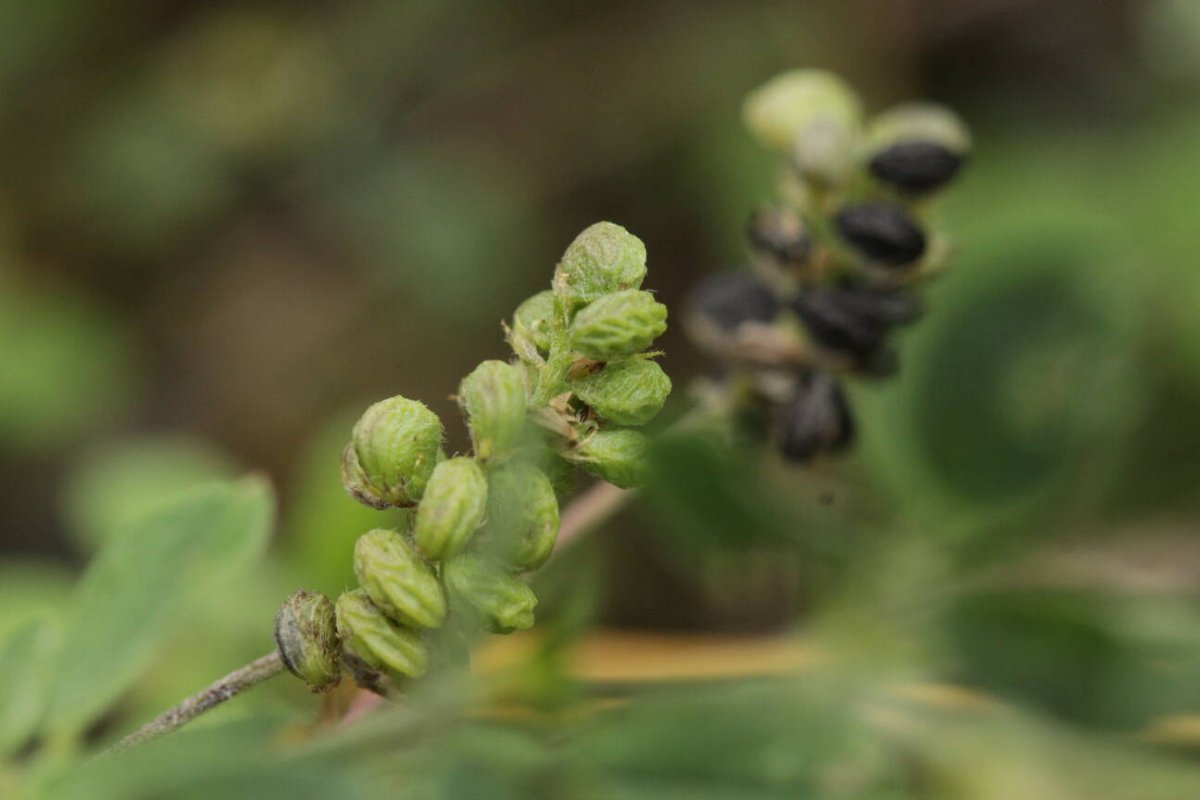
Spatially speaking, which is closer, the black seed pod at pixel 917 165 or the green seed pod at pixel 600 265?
the green seed pod at pixel 600 265

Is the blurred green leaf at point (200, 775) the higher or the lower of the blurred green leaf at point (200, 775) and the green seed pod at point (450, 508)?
the lower

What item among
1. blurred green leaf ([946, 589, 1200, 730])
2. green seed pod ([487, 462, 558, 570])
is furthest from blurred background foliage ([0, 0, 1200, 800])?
green seed pod ([487, 462, 558, 570])

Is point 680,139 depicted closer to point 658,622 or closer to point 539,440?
Result: point 658,622

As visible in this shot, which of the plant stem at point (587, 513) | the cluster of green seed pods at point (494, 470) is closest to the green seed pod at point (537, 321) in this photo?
the cluster of green seed pods at point (494, 470)

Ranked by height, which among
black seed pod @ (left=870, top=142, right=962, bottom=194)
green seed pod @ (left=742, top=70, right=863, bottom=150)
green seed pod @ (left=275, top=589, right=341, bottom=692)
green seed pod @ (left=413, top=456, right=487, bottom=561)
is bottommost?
green seed pod @ (left=275, top=589, right=341, bottom=692)

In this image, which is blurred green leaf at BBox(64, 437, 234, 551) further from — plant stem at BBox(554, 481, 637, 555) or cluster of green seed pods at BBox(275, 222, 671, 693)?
cluster of green seed pods at BBox(275, 222, 671, 693)

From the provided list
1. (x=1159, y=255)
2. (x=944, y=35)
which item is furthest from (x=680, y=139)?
(x=1159, y=255)

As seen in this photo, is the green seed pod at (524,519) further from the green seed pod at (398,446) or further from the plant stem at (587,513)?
the plant stem at (587,513)

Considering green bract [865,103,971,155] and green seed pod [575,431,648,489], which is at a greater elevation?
green bract [865,103,971,155]
